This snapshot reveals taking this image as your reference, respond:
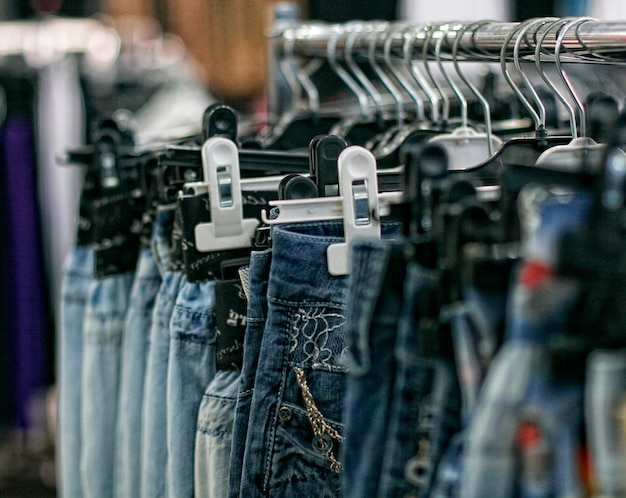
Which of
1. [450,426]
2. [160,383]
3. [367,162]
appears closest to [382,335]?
[450,426]

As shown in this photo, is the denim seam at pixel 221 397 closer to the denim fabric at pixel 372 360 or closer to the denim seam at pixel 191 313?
the denim seam at pixel 191 313

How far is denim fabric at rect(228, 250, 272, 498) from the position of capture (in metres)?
0.84

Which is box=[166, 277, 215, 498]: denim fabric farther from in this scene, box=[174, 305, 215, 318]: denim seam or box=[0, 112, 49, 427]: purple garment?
box=[0, 112, 49, 427]: purple garment

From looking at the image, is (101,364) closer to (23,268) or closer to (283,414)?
(283,414)

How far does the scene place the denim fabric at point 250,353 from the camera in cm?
84

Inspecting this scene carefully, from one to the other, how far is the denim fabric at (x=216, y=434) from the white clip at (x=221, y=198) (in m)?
0.15

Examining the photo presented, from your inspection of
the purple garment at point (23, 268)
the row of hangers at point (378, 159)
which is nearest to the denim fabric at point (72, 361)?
the row of hangers at point (378, 159)

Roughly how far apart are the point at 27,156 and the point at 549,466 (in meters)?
2.00

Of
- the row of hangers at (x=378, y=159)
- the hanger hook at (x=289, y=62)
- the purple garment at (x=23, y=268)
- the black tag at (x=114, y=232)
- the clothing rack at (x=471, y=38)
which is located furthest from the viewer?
the purple garment at (x=23, y=268)

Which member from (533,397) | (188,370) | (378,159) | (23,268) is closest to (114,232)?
(188,370)

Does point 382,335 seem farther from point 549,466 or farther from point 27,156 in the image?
point 27,156

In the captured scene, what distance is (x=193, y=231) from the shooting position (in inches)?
38.4

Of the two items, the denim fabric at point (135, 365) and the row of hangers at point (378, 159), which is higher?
the row of hangers at point (378, 159)

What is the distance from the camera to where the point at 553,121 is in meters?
1.27
